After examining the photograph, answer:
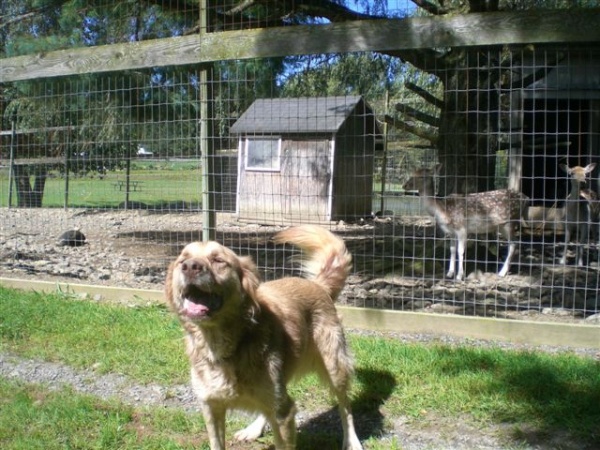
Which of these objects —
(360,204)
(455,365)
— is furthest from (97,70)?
(360,204)

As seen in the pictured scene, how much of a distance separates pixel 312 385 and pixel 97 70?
4.38 metres

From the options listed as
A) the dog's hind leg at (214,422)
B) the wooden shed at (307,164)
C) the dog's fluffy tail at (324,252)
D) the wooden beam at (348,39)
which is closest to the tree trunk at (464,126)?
the wooden beam at (348,39)

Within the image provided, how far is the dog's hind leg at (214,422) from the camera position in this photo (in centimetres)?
308

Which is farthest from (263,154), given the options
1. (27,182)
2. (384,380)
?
(384,380)

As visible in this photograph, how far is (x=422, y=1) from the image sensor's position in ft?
25.2

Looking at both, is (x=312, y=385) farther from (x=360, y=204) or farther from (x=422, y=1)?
(x=360, y=204)

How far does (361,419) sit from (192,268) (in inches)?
70.9

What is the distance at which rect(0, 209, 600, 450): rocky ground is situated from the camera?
368 cm

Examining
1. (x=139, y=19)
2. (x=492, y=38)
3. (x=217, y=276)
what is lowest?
(x=217, y=276)

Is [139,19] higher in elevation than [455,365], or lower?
higher

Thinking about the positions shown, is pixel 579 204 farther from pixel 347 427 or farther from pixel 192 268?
pixel 192 268

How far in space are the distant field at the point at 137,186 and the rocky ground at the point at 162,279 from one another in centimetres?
58

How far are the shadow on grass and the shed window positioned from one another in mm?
13275

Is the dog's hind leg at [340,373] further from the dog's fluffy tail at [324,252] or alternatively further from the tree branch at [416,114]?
the tree branch at [416,114]
